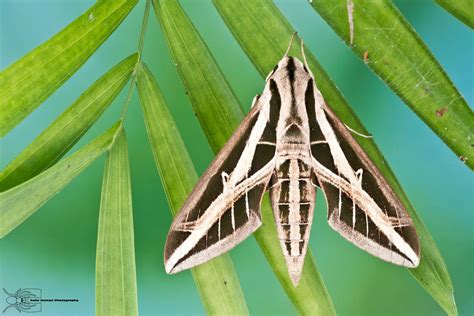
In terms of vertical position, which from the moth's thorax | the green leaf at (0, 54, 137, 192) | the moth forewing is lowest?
the moth forewing

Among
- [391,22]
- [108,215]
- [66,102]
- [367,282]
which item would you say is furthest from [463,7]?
[66,102]

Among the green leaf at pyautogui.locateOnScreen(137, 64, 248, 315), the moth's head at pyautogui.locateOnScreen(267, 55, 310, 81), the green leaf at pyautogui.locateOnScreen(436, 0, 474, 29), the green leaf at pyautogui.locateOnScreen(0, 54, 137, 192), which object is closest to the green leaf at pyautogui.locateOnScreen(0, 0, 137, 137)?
the green leaf at pyautogui.locateOnScreen(0, 54, 137, 192)

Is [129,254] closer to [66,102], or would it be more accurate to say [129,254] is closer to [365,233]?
[365,233]

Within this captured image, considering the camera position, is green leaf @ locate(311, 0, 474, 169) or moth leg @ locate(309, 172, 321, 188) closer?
green leaf @ locate(311, 0, 474, 169)

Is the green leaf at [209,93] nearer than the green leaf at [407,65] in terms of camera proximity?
No

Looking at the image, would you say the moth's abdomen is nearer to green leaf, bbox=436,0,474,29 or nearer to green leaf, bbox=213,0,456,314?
green leaf, bbox=213,0,456,314

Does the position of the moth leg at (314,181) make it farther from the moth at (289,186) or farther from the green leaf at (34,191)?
the green leaf at (34,191)

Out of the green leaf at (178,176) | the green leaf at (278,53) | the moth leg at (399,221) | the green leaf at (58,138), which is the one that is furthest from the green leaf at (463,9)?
the green leaf at (58,138)
